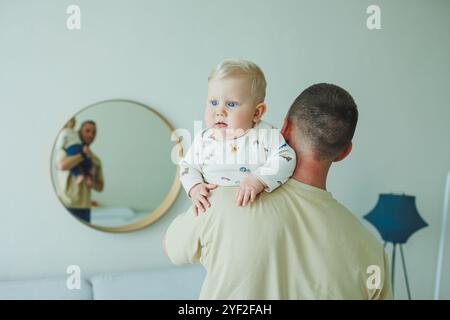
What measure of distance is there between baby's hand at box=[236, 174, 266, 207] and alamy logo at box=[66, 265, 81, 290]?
1644 mm

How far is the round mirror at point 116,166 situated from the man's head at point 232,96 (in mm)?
1427

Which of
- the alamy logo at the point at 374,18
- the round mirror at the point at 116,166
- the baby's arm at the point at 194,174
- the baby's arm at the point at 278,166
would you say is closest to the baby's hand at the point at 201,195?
the baby's arm at the point at 194,174

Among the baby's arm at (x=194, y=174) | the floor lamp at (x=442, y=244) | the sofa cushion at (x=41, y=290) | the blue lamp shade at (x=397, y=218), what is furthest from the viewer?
the floor lamp at (x=442, y=244)

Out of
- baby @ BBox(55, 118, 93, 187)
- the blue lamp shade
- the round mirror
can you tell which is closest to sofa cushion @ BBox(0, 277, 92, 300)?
the round mirror

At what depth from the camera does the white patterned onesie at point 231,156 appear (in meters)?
1.09

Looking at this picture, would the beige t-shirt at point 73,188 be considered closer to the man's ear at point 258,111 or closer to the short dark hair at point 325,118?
the man's ear at point 258,111

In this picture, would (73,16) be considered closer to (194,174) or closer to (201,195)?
(194,174)

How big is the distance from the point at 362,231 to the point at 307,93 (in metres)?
0.33

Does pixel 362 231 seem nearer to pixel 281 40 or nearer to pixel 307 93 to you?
pixel 307 93

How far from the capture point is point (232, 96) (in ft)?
3.63

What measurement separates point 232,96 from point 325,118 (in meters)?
0.23
